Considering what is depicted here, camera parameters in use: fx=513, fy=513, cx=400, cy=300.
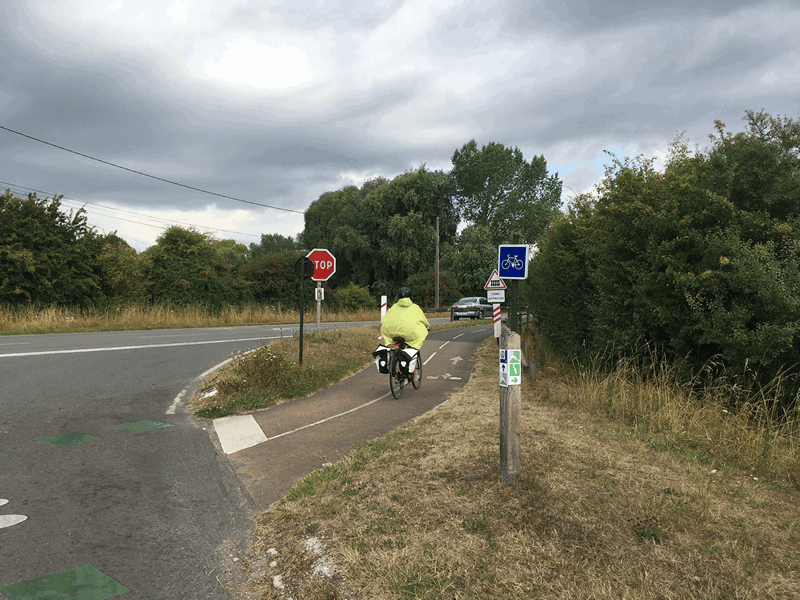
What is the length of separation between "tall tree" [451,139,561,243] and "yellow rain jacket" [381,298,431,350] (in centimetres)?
4593

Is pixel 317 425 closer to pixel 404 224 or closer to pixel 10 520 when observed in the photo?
pixel 10 520

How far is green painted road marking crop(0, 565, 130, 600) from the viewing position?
10.4 feet

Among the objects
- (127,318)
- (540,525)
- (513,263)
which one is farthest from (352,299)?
(540,525)

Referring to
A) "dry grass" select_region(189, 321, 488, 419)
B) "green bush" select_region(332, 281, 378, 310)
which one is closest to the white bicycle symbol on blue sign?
"dry grass" select_region(189, 321, 488, 419)

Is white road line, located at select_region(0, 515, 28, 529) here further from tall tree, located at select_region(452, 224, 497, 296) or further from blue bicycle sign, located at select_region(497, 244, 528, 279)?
tall tree, located at select_region(452, 224, 497, 296)

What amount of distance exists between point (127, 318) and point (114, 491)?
21.0 meters

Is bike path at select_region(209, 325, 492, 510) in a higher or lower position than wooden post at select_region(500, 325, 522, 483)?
lower

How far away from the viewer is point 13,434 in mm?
6621

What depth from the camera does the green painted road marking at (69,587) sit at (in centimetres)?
318

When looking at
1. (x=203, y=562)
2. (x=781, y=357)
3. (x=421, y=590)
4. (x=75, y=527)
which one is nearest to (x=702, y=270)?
(x=781, y=357)

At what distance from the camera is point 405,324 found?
970 cm

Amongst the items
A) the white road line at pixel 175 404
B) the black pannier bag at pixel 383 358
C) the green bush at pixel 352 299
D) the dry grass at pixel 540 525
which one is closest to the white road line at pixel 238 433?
the white road line at pixel 175 404

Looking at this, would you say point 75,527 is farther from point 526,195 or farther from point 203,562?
point 526,195

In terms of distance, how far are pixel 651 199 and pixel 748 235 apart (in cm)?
152
